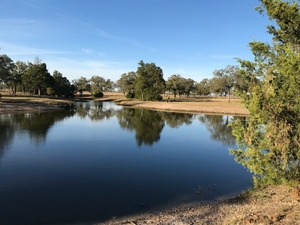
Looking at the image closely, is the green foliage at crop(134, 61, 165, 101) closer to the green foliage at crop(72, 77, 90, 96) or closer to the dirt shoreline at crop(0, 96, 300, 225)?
the green foliage at crop(72, 77, 90, 96)

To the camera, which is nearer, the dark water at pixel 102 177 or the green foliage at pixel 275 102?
the green foliage at pixel 275 102

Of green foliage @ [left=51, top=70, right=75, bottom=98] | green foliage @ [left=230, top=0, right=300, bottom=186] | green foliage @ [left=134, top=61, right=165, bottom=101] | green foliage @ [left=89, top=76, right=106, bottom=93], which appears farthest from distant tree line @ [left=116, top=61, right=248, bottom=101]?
green foliage @ [left=230, top=0, right=300, bottom=186]

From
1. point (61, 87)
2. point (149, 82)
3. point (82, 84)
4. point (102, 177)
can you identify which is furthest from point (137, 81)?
point (102, 177)

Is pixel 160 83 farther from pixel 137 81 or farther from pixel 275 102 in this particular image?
pixel 275 102

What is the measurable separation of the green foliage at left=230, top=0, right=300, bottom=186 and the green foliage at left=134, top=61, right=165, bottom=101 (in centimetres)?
Result: 9950

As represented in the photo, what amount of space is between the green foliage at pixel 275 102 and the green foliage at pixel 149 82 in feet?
326

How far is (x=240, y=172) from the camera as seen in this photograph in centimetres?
1784

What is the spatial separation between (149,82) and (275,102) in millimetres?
112981

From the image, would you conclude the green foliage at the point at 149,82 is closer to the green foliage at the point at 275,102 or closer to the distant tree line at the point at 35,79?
Result: the distant tree line at the point at 35,79

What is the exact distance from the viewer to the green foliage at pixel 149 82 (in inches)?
4388

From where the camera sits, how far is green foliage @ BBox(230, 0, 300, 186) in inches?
376

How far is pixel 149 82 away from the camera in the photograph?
121m

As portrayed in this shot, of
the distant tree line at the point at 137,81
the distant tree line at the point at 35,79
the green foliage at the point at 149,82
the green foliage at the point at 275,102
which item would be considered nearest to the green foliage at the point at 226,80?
the distant tree line at the point at 137,81

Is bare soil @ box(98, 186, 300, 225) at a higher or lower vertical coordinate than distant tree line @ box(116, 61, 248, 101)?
lower
